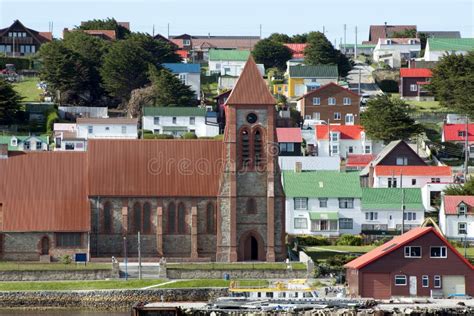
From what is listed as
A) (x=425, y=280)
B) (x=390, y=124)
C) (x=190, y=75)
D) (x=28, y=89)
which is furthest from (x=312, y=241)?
(x=28, y=89)

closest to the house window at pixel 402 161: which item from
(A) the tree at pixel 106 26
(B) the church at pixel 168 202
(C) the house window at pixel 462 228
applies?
(C) the house window at pixel 462 228

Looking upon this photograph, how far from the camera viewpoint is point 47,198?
96938 mm

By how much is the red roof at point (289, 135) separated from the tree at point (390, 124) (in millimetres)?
5161

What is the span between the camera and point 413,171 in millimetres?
121750

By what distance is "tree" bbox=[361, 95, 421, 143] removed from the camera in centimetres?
13175

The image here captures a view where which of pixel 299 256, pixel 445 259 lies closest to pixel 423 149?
pixel 299 256

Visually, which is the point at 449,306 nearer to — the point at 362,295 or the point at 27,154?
the point at 362,295

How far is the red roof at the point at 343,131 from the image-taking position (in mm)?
133625

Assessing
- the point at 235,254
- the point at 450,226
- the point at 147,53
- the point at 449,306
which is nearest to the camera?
the point at 449,306

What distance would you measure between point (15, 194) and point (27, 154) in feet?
9.49

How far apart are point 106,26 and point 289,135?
53.2m

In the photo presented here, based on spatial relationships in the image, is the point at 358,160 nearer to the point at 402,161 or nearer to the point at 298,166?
the point at 402,161

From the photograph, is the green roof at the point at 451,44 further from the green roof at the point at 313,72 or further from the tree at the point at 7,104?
the tree at the point at 7,104

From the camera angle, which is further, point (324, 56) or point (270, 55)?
point (270, 55)
